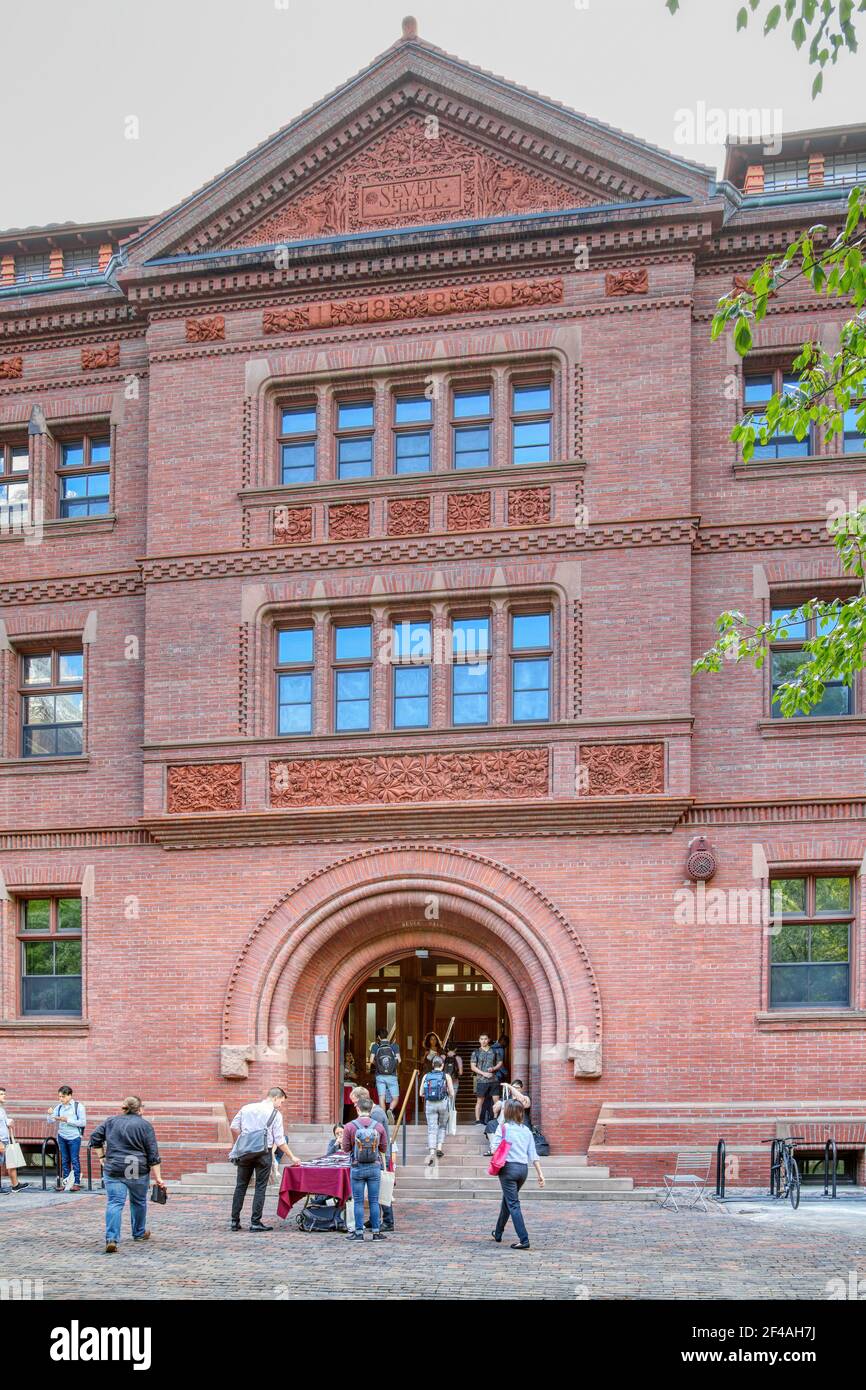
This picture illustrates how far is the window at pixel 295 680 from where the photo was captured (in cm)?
2169

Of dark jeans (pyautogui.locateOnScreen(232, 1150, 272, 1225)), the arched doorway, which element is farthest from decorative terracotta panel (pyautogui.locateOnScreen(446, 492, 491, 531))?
dark jeans (pyautogui.locateOnScreen(232, 1150, 272, 1225))

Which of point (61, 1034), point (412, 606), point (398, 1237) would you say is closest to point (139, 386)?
point (412, 606)

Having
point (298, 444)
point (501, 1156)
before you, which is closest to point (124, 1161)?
point (501, 1156)

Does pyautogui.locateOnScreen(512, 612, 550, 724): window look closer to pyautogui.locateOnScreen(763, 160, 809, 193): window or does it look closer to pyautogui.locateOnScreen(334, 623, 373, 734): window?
pyautogui.locateOnScreen(334, 623, 373, 734): window

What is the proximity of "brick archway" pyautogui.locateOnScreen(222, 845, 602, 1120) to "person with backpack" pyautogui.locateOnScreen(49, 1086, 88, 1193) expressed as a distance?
215cm

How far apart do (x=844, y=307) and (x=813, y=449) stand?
2.22 m

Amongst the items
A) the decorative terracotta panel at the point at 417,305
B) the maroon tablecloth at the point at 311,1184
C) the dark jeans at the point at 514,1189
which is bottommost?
the maroon tablecloth at the point at 311,1184

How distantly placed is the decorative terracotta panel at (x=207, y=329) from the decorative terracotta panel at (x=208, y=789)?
22.5ft

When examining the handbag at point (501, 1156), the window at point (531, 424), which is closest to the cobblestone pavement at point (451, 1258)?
the handbag at point (501, 1156)

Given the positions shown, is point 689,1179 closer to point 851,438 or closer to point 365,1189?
point 365,1189

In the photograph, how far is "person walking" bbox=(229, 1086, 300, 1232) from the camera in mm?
15086

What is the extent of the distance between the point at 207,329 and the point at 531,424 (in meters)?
5.49

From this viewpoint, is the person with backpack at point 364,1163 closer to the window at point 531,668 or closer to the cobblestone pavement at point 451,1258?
the cobblestone pavement at point 451,1258

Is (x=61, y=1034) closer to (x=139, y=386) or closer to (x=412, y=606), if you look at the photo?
(x=412, y=606)
